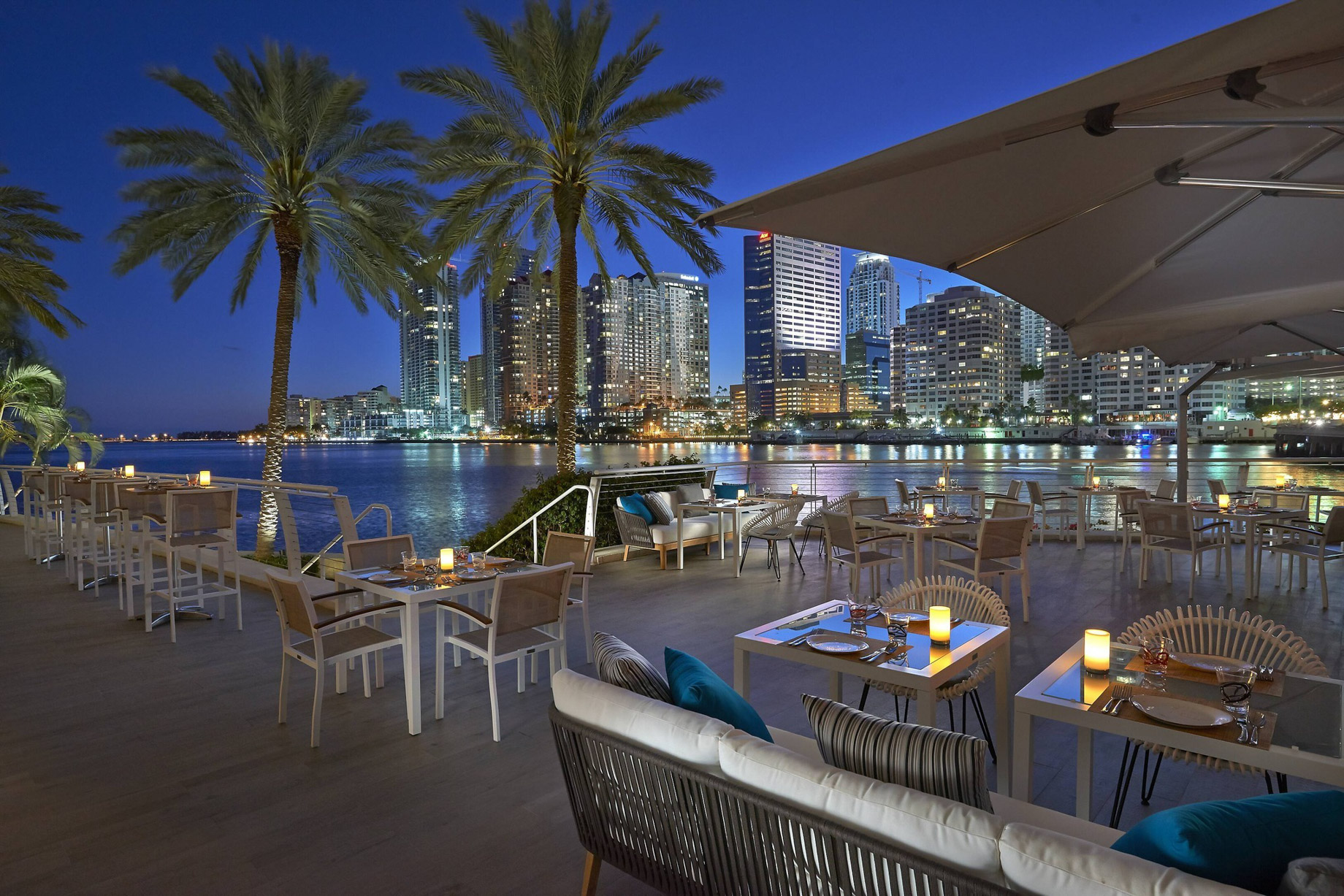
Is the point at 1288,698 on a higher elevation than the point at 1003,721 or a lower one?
higher

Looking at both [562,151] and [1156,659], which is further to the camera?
[562,151]

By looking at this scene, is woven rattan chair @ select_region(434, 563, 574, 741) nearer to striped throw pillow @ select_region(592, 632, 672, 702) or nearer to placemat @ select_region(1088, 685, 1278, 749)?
striped throw pillow @ select_region(592, 632, 672, 702)

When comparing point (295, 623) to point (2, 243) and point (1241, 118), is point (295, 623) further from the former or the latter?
point (2, 243)

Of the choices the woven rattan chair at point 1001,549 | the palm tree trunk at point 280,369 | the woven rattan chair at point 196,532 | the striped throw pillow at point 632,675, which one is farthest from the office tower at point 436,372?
the striped throw pillow at point 632,675

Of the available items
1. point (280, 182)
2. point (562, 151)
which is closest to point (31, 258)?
point (280, 182)

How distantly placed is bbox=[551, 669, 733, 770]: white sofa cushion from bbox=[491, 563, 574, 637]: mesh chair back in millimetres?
1706

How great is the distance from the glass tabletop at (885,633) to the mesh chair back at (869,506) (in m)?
3.77

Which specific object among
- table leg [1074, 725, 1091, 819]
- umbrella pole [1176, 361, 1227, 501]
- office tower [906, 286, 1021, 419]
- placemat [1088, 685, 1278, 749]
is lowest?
table leg [1074, 725, 1091, 819]

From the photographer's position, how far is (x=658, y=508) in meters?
9.26

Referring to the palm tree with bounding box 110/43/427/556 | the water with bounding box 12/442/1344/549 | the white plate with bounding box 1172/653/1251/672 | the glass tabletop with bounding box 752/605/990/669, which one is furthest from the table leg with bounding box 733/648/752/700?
the palm tree with bounding box 110/43/427/556

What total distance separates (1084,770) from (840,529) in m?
4.03

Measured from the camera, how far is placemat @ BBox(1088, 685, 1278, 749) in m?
2.00

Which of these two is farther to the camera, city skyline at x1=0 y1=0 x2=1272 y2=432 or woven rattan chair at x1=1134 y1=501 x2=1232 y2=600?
city skyline at x1=0 y1=0 x2=1272 y2=432

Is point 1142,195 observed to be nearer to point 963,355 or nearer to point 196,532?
point 196,532
